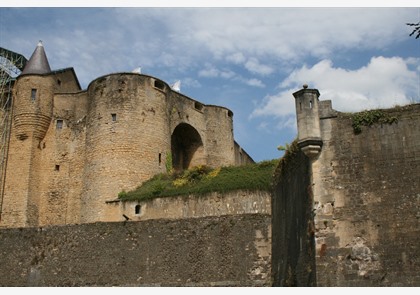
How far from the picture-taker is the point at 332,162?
1438 centimetres

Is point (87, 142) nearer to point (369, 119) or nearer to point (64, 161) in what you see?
point (64, 161)

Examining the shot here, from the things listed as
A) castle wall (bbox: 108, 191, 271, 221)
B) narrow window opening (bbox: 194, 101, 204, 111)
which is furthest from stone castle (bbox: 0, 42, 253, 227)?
castle wall (bbox: 108, 191, 271, 221)

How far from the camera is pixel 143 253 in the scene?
854 inches

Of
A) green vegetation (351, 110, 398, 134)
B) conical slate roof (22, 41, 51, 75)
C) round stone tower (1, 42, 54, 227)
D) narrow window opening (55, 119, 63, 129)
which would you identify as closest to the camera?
green vegetation (351, 110, 398, 134)

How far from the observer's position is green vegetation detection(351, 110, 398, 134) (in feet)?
46.5

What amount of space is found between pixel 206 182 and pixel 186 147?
1159 cm

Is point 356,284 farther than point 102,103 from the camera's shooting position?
No

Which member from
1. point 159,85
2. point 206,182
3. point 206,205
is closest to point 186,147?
point 159,85

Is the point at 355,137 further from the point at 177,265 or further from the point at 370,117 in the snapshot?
the point at 177,265

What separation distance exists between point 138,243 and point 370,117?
11.0 meters

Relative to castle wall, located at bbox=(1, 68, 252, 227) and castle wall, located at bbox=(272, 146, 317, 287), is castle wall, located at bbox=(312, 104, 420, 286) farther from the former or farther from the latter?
castle wall, located at bbox=(1, 68, 252, 227)

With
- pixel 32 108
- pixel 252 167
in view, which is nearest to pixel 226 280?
pixel 252 167

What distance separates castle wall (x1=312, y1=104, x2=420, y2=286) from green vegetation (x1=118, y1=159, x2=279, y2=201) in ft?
44.7

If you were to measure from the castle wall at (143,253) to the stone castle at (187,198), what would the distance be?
5 centimetres
